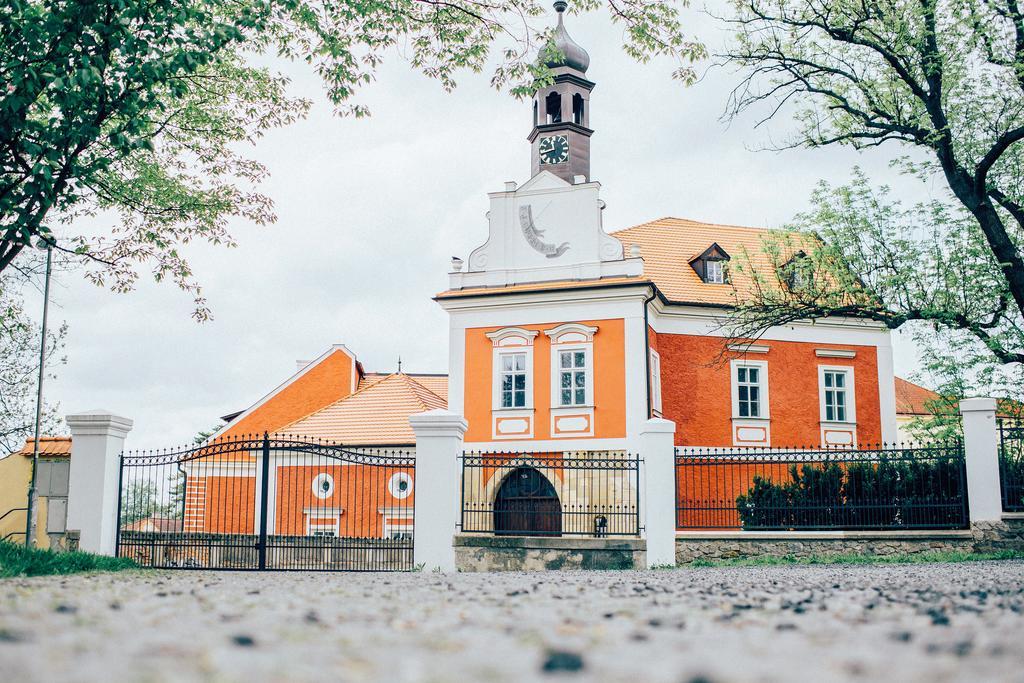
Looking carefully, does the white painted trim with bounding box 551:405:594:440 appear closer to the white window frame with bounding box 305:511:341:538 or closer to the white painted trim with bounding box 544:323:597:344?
the white painted trim with bounding box 544:323:597:344

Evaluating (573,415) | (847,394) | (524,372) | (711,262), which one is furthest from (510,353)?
(847,394)

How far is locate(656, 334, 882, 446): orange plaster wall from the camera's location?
78.8ft

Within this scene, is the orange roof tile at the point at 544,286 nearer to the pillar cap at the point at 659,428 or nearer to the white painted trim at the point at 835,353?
the white painted trim at the point at 835,353

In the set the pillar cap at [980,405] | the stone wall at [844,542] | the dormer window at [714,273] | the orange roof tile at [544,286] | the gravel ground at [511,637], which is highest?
the dormer window at [714,273]

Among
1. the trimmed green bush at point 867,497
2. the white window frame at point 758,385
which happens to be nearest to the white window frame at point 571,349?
the white window frame at point 758,385

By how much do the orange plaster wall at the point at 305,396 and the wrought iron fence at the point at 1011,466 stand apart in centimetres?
2256

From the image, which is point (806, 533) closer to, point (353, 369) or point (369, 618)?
point (369, 618)

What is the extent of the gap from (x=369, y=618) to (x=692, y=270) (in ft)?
76.3

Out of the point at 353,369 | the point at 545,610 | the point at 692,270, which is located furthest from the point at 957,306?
the point at 353,369

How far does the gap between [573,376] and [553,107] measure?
Answer: 8698mm

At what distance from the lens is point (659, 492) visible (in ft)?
Answer: 43.9

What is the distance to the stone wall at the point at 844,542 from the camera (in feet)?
44.4

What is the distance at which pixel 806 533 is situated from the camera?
1431 cm

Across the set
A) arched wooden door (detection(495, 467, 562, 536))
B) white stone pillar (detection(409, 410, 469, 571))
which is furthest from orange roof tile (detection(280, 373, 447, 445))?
white stone pillar (detection(409, 410, 469, 571))
